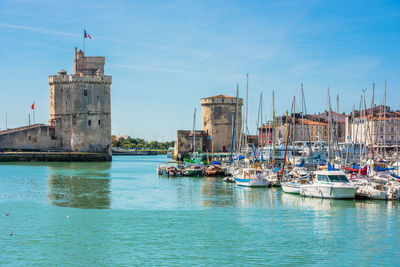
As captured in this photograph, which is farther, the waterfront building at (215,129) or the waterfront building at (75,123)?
the waterfront building at (215,129)

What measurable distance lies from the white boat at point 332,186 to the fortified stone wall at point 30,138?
4212cm

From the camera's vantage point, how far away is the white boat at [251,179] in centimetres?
3106

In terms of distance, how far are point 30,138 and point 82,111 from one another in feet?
20.9

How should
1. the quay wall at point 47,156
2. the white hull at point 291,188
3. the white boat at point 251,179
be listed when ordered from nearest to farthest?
the white hull at point 291,188 → the white boat at point 251,179 → the quay wall at point 47,156

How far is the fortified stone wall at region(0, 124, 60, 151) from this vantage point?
60219mm

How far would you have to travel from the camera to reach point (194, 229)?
18.8 metres

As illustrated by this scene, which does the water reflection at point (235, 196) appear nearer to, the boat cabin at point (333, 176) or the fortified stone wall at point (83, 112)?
the boat cabin at point (333, 176)

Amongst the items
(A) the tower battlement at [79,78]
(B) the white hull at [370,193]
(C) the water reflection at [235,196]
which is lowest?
(C) the water reflection at [235,196]

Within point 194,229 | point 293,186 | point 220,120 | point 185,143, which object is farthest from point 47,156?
point 194,229

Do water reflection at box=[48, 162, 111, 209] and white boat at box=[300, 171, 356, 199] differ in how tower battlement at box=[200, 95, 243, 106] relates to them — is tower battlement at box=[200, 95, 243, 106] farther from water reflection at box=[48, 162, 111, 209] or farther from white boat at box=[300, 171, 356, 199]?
white boat at box=[300, 171, 356, 199]

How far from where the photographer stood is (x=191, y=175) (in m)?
40.7

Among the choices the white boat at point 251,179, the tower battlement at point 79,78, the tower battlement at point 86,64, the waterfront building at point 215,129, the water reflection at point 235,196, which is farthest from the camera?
the waterfront building at point 215,129

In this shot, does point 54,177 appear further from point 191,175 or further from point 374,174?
point 374,174

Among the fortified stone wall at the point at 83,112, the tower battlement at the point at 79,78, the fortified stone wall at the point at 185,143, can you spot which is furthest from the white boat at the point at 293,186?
the tower battlement at the point at 79,78
